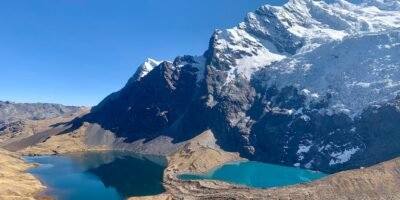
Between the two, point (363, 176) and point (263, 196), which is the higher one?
point (363, 176)

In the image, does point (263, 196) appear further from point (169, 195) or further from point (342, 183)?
point (169, 195)

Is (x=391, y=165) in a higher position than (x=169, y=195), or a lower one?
higher

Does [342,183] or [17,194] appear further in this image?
[17,194]

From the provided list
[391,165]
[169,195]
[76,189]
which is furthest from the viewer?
[76,189]

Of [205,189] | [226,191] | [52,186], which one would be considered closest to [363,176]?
[226,191]

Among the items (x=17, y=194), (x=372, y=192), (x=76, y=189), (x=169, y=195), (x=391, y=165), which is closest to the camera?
(x=372, y=192)

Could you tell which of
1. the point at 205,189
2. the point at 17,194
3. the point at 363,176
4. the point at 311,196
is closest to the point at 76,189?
the point at 17,194

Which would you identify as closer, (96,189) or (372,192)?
(372,192)

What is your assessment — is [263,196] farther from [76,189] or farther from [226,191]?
[76,189]

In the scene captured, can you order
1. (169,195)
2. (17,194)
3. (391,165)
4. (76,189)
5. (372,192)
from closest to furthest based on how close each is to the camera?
1. (372,192)
2. (391,165)
3. (17,194)
4. (169,195)
5. (76,189)
